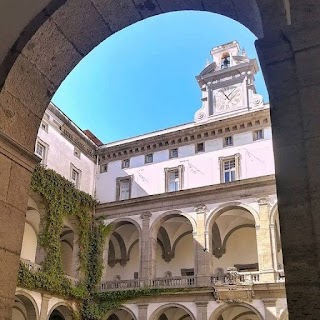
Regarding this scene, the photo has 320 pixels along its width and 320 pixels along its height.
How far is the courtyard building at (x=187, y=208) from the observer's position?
68.3ft

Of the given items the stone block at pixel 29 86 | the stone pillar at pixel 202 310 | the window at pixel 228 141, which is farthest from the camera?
the window at pixel 228 141

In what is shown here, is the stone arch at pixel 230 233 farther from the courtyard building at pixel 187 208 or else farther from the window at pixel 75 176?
the window at pixel 75 176

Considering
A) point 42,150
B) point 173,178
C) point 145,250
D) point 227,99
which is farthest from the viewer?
point 227,99

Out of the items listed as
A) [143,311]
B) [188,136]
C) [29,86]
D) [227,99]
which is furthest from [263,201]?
[29,86]

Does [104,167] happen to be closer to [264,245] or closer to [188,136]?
[188,136]

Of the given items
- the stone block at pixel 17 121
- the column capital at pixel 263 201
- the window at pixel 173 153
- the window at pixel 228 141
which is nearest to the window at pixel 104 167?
the window at pixel 173 153

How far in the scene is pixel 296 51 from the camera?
3.12 meters

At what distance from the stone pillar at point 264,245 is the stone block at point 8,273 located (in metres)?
17.5

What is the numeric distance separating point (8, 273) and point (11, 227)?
0.42 m

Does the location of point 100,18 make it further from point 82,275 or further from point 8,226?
point 82,275

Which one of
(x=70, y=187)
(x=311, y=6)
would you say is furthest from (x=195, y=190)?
(x=311, y=6)

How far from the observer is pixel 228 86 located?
Result: 2572cm

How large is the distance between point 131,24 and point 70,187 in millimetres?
19507

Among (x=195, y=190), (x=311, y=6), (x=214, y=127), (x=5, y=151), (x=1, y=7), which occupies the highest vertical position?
(x=214, y=127)
